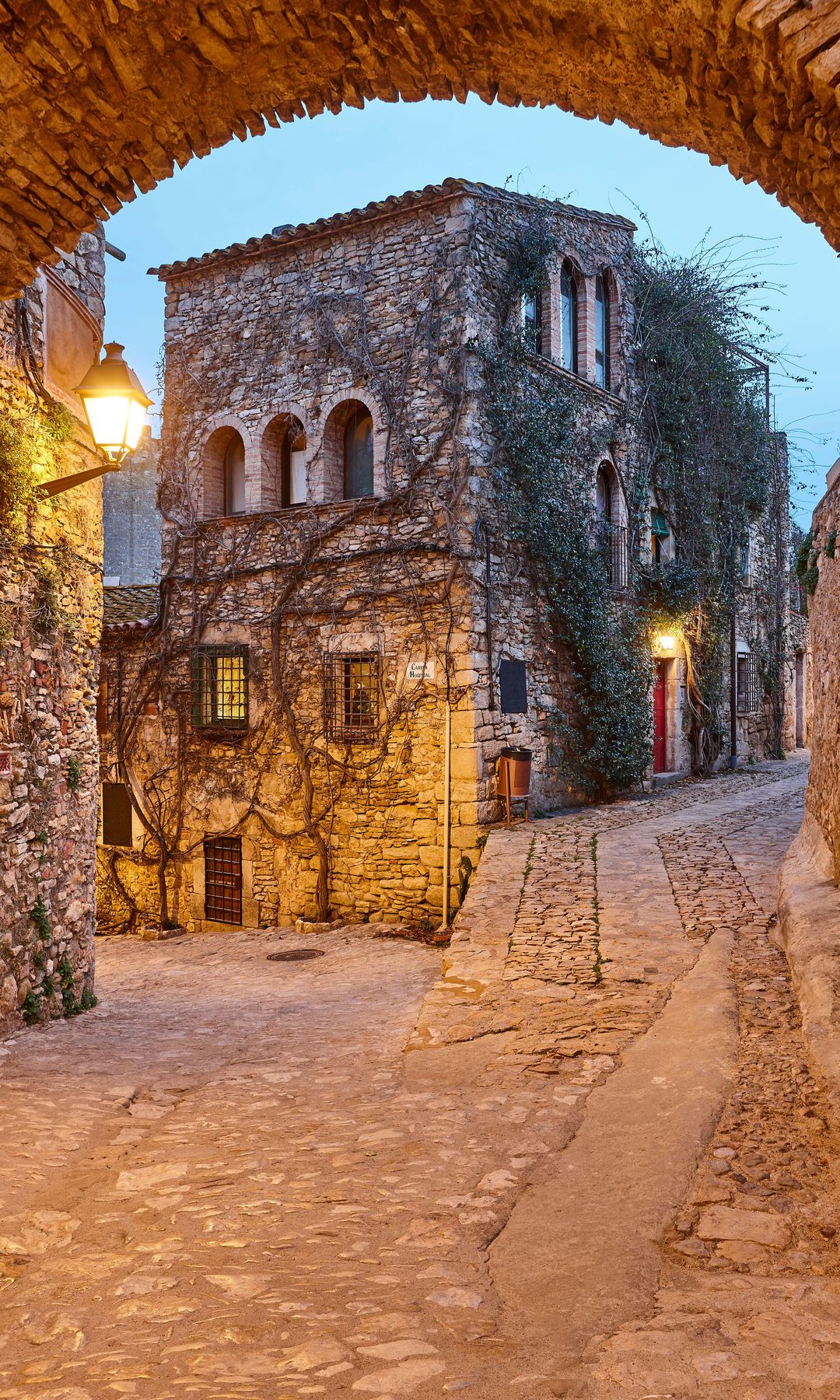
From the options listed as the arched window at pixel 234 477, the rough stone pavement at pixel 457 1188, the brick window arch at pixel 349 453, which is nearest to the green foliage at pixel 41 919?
the rough stone pavement at pixel 457 1188

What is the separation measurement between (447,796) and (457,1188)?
663cm

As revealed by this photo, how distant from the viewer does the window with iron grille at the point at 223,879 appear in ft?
36.4

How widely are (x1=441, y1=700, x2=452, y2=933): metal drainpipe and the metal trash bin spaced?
584 mm

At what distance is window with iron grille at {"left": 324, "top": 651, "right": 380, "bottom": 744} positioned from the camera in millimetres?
10055

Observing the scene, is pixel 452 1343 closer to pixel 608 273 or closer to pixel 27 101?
pixel 27 101

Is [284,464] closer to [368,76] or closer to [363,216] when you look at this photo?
[363,216]

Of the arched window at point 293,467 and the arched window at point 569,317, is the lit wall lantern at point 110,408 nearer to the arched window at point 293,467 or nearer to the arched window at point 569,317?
the arched window at point 293,467

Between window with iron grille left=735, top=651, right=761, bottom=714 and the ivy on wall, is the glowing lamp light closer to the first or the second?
the ivy on wall

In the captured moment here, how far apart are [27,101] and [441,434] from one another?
677cm

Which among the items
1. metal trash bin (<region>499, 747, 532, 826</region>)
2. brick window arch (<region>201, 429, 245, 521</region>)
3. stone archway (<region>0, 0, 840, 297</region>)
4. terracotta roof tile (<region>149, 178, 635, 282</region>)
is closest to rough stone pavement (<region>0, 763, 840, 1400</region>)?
stone archway (<region>0, 0, 840, 297</region>)

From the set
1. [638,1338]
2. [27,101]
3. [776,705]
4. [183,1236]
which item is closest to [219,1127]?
[183,1236]

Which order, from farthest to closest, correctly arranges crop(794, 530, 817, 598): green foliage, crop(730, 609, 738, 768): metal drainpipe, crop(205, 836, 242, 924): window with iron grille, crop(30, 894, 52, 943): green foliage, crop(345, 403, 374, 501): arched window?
crop(730, 609, 738, 768): metal drainpipe, crop(205, 836, 242, 924): window with iron grille, crop(345, 403, 374, 501): arched window, crop(794, 530, 817, 598): green foliage, crop(30, 894, 52, 943): green foliage

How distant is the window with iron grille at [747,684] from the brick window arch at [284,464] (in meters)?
8.86

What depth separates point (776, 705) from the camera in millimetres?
17938
